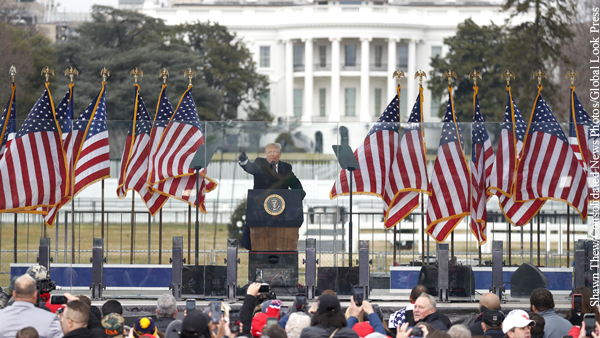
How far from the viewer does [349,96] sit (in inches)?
3403

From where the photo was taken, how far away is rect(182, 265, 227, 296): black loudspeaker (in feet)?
45.2

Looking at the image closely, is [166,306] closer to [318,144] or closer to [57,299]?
[57,299]

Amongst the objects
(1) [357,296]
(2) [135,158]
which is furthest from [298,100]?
(1) [357,296]

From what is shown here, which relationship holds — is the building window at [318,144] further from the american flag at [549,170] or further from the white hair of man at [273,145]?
the american flag at [549,170]

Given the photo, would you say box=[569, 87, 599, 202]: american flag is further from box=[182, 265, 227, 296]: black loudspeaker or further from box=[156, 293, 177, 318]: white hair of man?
box=[156, 293, 177, 318]: white hair of man

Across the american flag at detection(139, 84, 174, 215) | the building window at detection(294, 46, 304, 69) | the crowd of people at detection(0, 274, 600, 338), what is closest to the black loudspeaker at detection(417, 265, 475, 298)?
the american flag at detection(139, 84, 174, 215)

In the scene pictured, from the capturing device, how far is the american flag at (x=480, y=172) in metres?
14.1

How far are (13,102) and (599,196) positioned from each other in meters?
8.28

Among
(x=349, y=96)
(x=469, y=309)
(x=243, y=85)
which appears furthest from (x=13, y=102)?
(x=349, y=96)

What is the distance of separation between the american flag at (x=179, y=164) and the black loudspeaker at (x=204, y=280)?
89 centimetres

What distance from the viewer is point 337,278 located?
13797 mm

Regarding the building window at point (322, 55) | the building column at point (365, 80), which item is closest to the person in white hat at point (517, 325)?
the building column at point (365, 80)

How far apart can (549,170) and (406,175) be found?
1958 mm

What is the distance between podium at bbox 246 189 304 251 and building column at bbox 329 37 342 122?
69.9 meters
